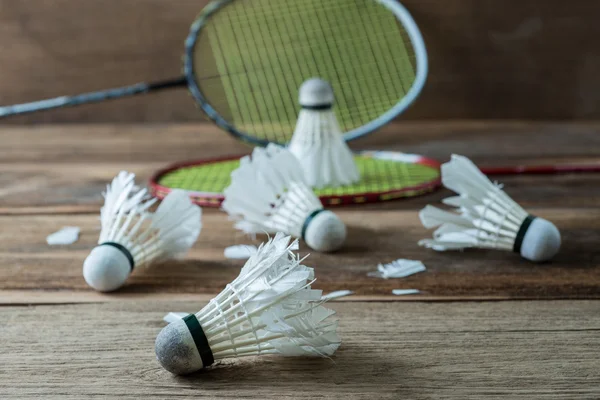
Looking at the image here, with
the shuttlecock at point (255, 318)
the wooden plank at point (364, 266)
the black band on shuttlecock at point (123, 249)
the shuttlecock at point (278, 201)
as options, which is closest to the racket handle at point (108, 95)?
the wooden plank at point (364, 266)

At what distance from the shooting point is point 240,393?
59cm

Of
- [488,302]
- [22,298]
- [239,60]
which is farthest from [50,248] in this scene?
[239,60]

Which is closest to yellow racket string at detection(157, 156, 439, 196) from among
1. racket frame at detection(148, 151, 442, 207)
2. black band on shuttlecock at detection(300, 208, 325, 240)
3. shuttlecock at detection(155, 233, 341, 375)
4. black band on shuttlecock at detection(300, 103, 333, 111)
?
racket frame at detection(148, 151, 442, 207)

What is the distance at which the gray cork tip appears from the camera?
608 mm

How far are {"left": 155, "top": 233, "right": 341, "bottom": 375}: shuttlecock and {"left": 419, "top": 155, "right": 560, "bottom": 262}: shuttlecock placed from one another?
0.33m

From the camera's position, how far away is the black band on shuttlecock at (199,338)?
613 mm

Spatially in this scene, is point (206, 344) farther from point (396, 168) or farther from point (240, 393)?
point (396, 168)

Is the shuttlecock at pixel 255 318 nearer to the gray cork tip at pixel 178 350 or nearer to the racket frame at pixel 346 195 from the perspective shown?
the gray cork tip at pixel 178 350

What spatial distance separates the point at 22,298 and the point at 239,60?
110 cm

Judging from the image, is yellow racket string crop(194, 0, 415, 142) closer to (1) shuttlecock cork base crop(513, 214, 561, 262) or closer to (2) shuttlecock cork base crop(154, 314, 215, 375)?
(1) shuttlecock cork base crop(513, 214, 561, 262)

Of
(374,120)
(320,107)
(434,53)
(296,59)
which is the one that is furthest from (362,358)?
(434,53)

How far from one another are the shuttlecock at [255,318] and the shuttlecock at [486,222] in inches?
13.1

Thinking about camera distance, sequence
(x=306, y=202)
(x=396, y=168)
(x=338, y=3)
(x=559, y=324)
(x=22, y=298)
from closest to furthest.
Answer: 1. (x=559, y=324)
2. (x=22, y=298)
3. (x=306, y=202)
4. (x=396, y=168)
5. (x=338, y=3)

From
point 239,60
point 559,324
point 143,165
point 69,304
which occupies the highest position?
point 239,60
